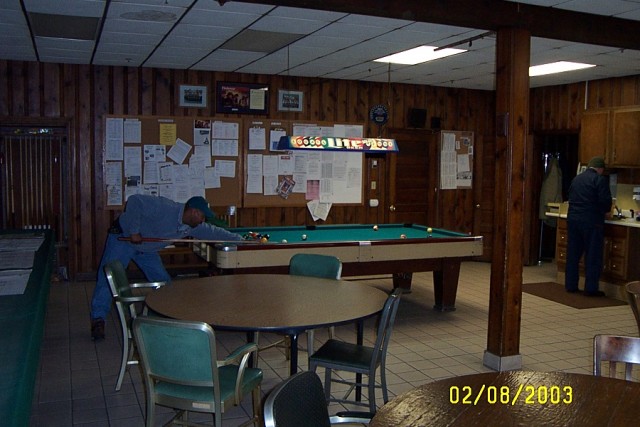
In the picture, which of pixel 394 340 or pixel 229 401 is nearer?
pixel 229 401

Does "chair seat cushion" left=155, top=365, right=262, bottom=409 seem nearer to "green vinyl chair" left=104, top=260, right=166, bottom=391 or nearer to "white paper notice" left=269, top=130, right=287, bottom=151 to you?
"green vinyl chair" left=104, top=260, right=166, bottom=391

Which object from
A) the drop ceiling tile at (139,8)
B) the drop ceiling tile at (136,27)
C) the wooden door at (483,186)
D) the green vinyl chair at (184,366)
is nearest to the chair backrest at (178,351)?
the green vinyl chair at (184,366)

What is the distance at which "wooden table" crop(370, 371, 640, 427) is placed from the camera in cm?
201

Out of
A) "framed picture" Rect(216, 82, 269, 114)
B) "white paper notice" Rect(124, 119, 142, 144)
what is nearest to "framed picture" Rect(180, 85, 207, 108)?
"framed picture" Rect(216, 82, 269, 114)

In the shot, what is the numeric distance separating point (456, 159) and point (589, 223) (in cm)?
286

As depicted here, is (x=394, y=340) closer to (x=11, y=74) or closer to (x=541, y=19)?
(x=541, y=19)

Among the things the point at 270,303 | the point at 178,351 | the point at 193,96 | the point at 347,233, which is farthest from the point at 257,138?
the point at 178,351

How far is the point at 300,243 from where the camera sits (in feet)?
18.6

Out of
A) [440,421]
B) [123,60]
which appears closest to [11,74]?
[123,60]

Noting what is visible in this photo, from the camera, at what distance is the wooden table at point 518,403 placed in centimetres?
201

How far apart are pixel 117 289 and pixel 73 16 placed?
2.68 meters

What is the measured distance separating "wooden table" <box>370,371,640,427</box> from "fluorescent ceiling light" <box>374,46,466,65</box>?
16.3 ft

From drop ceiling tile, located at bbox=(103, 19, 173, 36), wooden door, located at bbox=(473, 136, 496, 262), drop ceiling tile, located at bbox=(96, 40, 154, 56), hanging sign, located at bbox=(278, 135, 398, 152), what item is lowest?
wooden door, located at bbox=(473, 136, 496, 262)

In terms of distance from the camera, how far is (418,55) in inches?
283
